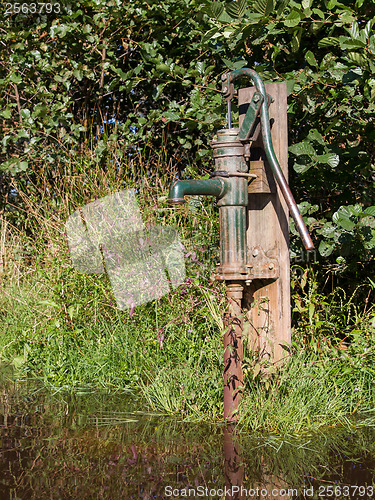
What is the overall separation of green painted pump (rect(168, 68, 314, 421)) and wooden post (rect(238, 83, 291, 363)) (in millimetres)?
116

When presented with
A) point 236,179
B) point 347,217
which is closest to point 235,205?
point 236,179

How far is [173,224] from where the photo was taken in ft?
11.6

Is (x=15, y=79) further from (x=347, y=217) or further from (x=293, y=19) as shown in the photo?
(x=347, y=217)

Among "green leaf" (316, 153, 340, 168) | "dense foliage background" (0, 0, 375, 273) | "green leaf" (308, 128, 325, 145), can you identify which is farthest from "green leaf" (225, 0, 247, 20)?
"green leaf" (316, 153, 340, 168)

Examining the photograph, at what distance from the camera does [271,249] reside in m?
2.47

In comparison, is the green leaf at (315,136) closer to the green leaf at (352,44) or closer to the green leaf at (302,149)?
the green leaf at (302,149)

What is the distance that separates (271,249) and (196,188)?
492 millimetres

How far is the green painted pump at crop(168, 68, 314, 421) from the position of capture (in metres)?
2.29

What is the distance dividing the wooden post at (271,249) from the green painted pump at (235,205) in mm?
116

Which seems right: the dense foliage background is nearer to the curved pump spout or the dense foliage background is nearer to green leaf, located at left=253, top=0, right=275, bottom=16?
green leaf, located at left=253, top=0, right=275, bottom=16

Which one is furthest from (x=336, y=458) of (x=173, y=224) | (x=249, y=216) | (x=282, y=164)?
(x=173, y=224)

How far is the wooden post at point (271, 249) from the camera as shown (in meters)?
2.45

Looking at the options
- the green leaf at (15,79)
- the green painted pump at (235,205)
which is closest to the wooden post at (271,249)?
the green painted pump at (235,205)

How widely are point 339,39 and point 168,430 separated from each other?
1997 mm
